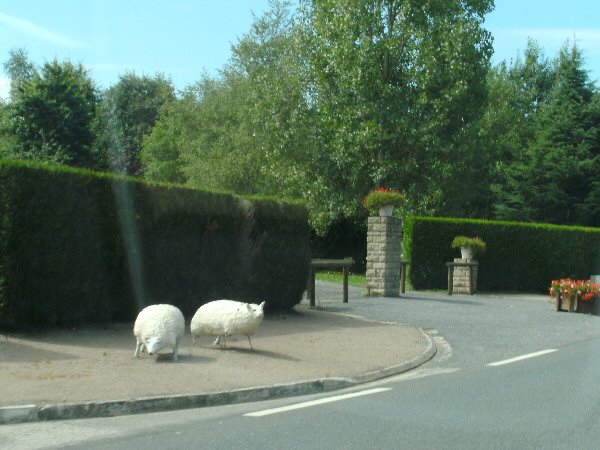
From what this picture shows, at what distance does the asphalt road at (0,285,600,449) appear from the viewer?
6.72m

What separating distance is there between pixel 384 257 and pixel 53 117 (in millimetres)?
21935

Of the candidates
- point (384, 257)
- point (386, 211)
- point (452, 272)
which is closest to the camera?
point (384, 257)

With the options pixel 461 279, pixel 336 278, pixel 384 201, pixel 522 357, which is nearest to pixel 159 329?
pixel 522 357

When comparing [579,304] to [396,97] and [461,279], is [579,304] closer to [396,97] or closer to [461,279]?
[461,279]

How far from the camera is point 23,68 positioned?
236 feet

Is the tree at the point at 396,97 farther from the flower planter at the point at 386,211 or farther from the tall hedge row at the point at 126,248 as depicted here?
the tall hedge row at the point at 126,248

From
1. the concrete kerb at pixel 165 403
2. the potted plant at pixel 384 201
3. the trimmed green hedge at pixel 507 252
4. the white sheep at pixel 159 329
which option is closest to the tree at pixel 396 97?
the trimmed green hedge at pixel 507 252

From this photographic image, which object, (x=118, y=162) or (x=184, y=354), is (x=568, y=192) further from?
(x=184, y=354)

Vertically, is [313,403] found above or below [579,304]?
below

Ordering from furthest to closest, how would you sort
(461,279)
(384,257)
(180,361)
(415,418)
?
(461,279)
(384,257)
(180,361)
(415,418)

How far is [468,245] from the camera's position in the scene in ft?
83.8

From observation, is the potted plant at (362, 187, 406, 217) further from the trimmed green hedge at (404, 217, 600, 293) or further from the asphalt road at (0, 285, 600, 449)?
the asphalt road at (0, 285, 600, 449)

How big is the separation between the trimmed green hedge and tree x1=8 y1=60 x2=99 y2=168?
17.9 meters

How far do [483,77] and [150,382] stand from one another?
30029 mm
